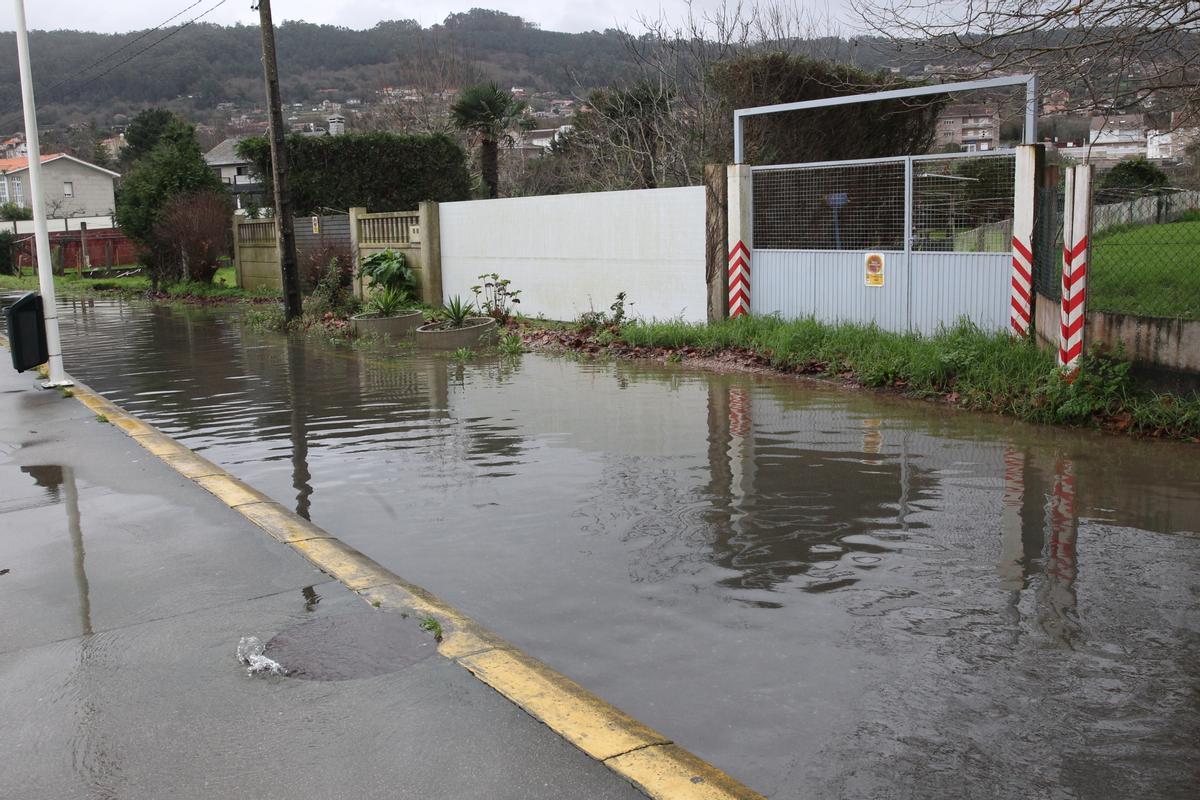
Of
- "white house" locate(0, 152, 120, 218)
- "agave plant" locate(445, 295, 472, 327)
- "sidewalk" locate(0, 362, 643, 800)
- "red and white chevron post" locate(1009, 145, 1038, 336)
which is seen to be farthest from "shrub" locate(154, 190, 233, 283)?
"white house" locate(0, 152, 120, 218)

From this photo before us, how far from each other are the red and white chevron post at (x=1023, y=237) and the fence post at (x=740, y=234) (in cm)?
374

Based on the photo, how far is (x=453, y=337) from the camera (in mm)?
16078

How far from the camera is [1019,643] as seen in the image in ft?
15.1

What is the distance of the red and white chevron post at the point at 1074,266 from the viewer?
927 cm

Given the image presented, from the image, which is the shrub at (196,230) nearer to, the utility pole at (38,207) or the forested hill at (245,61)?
the utility pole at (38,207)

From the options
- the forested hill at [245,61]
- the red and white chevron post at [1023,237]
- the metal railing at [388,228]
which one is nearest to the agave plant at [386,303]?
the metal railing at [388,228]

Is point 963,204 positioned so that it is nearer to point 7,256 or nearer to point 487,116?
point 487,116

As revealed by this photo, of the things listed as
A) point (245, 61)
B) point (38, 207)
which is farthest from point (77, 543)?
point (245, 61)

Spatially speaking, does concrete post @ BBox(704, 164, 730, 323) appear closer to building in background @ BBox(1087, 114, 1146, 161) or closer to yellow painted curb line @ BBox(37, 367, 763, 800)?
building in background @ BBox(1087, 114, 1146, 161)

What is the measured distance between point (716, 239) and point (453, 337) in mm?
4224

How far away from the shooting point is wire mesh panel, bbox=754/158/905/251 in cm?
1246

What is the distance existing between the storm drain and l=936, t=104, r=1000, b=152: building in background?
46.0ft

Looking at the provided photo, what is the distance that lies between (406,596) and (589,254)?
1163 cm

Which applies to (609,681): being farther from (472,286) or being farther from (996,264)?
(472,286)
